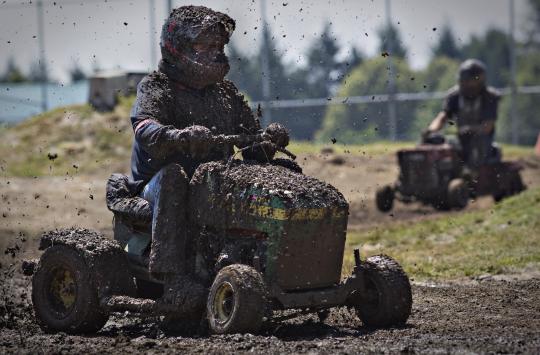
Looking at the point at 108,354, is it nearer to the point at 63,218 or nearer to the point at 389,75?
the point at 63,218

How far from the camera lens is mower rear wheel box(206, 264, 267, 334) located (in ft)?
23.7

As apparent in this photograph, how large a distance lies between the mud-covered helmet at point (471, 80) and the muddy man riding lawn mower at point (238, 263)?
11150mm

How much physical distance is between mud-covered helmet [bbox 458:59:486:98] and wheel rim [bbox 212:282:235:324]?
1224 cm

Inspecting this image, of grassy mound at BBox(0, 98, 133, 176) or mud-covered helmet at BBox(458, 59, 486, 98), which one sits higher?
mud-covered helmet at BBox(458, 59, 486, 98)

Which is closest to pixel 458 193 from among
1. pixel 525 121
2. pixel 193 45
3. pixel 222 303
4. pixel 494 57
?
pixel 193 45

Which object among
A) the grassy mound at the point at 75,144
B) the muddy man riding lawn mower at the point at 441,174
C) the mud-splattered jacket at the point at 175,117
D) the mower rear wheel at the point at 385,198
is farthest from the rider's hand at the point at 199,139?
the grassy mound at the point at 75,144

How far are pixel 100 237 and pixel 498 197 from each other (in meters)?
12.0

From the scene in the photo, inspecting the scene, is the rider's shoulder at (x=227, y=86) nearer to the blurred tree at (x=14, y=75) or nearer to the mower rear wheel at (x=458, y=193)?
the mower rear wheel at (x=458, y=193)

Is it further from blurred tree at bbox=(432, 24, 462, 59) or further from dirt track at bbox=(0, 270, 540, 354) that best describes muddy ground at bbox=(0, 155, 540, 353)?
blurred tree at bbox=(432, 24, 462, 59)

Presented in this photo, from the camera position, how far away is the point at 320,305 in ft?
25.4

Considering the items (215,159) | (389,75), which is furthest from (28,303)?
(389,75)

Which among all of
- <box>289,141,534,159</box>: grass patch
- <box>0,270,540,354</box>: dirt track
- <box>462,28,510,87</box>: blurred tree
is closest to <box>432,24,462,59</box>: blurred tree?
<box>462,28,510,87</box>: blurred tree

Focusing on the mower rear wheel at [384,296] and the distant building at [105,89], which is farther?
the distant building at [105,89]

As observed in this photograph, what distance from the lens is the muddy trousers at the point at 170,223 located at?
792 cm
